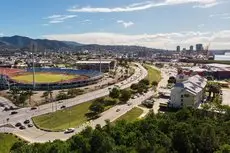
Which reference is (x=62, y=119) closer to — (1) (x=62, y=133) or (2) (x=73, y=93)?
(1) (x=62, y=133)

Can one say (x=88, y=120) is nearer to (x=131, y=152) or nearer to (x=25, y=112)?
(x=25, y=112)

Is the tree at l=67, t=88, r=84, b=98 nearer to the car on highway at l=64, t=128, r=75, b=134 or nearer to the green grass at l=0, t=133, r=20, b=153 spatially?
the car on highway at l=64, t=128, r=75, b=134

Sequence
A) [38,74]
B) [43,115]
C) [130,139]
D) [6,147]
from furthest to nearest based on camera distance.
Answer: [38,74]
[43,115]
[6,147]
[130,139]

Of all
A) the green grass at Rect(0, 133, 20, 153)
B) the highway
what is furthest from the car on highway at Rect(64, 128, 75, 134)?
the green grass at Rect(0, 133, 20, 153)

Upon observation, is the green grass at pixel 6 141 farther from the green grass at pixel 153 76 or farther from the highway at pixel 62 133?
the green grass at pixel 153 76

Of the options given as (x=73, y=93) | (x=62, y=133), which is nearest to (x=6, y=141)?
(x=62, y=133)

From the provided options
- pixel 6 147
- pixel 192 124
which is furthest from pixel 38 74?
pixel 192 124
